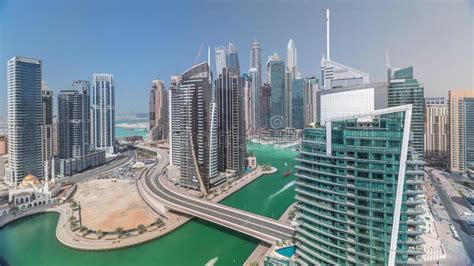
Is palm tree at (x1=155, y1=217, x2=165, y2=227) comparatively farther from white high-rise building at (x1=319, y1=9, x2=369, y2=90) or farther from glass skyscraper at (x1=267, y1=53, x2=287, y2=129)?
glass skyscraper at (x1=267, y1=53, x2=287, y2=129)

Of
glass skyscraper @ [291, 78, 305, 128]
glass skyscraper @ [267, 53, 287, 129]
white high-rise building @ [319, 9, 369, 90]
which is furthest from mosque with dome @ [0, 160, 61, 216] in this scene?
glass skyscraper @ [291, 78, 305, 128]

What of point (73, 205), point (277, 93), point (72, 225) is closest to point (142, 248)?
point (72, 225)

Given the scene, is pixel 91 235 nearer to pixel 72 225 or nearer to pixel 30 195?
pixel 72 225

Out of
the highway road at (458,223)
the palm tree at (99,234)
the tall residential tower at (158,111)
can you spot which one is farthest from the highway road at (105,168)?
the highway road at (458,223)

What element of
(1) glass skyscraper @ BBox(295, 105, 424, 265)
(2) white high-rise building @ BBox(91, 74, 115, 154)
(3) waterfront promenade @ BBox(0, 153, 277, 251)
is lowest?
(3) waterfront promenade @ BBox(0, 153, 277, 251)

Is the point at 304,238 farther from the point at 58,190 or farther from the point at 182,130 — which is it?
the point at 58,190

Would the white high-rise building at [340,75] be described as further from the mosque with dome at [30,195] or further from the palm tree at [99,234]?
the mosque with dome at [30,195]
